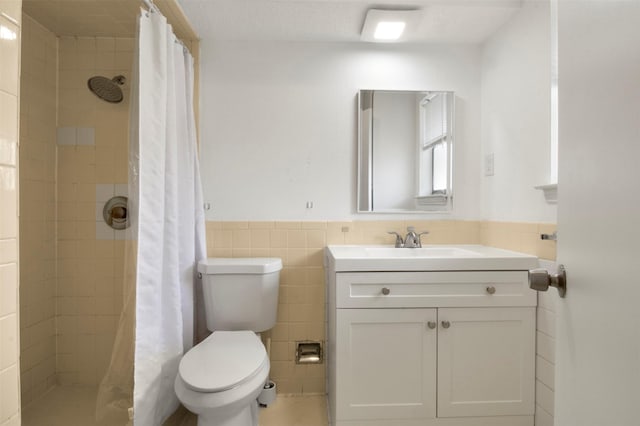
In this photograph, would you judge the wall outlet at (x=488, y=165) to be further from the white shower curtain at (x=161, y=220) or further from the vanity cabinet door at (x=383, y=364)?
the white shower curtain at (x=161, y=220)

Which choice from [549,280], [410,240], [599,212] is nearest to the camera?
[599,212]

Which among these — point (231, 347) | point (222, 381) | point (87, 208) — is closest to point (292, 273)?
point (231, 347)

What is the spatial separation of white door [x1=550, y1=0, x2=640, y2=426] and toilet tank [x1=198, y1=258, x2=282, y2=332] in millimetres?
1355

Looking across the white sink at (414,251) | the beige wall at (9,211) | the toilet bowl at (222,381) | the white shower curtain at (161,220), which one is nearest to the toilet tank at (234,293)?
the white shower curtain at (161,220)

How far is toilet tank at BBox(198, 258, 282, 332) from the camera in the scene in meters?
1.79

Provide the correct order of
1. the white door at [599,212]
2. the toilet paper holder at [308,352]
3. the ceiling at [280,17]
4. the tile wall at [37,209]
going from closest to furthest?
the white door at [599,212]
the ceiling at [280,17]
the tile wall at [37,209]
the toilet paper holder at [308,352]

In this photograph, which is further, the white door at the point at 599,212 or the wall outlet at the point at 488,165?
the wall outlet at the point at 488,165

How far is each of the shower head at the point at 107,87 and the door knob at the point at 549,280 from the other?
2.20 m

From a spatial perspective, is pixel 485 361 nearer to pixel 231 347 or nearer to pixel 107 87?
pixel 231 347

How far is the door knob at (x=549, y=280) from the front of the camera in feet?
2.24

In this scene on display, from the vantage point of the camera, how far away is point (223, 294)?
5.89 ft

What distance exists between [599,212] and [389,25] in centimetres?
162

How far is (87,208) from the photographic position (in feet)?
6.72

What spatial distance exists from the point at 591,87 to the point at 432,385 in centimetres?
138
